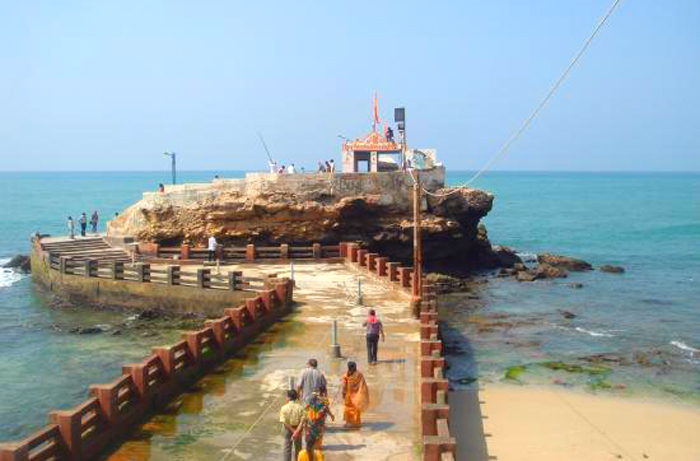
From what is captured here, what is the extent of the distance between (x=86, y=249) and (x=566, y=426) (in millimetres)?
30436

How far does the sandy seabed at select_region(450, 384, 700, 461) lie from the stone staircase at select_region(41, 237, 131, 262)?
79.1ft

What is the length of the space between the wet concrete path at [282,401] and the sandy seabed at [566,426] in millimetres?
2469

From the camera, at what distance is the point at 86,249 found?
138ft

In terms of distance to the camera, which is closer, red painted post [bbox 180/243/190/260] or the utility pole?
the utility pole

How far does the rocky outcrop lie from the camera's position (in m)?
41.2

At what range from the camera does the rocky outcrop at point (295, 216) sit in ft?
135

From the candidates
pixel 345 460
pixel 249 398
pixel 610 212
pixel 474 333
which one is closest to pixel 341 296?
pixel 474 333

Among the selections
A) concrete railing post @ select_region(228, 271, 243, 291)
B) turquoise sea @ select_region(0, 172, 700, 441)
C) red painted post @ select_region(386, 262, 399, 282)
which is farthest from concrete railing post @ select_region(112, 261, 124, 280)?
red painted post @ select_region(386, 262, 399, 282)

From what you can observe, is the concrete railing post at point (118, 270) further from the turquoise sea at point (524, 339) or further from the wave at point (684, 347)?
the wave at point (684, 347)

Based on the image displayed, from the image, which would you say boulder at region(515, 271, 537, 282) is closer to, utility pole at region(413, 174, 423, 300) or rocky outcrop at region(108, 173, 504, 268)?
rocky outcrop at region(108, 173, 504, 268)

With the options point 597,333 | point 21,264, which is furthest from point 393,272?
point 21,264

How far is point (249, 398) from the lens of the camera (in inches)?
645

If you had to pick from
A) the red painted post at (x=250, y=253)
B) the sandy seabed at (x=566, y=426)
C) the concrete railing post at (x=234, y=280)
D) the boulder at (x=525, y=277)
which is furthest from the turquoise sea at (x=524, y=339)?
the red painted post at (x=250, y=253)

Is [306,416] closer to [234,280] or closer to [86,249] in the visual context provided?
[234,280]
